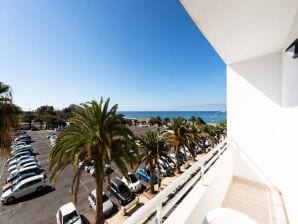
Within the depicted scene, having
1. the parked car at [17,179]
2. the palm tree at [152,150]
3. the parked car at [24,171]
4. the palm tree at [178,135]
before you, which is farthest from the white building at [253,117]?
the parked car at [24,171]

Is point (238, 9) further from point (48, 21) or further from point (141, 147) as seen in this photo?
point (141, 147)

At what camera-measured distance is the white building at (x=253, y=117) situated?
183cm

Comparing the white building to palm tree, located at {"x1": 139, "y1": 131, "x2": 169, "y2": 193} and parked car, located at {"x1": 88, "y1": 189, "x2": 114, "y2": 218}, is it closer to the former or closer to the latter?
parked car, located at {"x1": 88, "y1": 189, "x2": 114, "y2": 218}

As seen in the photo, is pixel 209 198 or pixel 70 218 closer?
pixel 209 198

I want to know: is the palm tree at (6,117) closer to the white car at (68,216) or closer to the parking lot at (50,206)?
the parking lot at (50,206)

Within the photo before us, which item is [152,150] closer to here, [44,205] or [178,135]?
[178,135]

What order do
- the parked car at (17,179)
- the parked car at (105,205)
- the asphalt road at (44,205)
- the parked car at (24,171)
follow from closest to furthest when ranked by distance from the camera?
the asphalt road at (44,205) < the parked car at (105,205) < the parked car at (17,179) < the parked car at (24,171)

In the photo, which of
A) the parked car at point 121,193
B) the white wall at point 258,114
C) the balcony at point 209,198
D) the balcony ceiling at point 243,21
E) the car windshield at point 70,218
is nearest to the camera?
the balcony at point 209,198

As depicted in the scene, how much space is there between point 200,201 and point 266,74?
3305 mm

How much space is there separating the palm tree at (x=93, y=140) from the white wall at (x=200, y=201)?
14.1 feet

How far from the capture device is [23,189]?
33.9ft

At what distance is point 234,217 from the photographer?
1.62 meters

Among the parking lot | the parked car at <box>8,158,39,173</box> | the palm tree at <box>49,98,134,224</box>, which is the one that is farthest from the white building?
the parked car at <box>8,158,39,173</box>

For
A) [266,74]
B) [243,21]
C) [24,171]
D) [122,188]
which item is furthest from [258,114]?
[24,171]
